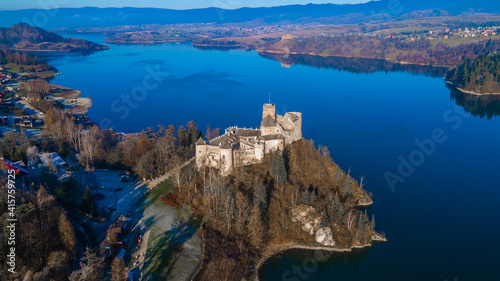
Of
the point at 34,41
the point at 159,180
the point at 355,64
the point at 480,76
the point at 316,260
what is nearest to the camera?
the point at 316,260

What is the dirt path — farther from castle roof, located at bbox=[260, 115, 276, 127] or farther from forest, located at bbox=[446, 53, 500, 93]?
forest, located at bbox=[446, 53, 500, 93]

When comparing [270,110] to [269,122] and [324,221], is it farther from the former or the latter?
[324,221]

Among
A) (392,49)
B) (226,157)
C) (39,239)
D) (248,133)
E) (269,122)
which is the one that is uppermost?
(392,49)

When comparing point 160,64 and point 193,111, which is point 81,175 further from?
point 160,64

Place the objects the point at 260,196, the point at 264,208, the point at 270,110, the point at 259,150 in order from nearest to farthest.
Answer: the point at 260,196
the point at 264,208
the point at 259,150
the point at 270,110

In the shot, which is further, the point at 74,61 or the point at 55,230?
the point at 74,61

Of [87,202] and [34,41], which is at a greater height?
[34,41]

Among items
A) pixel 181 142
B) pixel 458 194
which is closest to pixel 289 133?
pixel 181 142

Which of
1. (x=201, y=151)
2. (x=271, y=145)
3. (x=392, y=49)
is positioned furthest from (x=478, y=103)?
(x=392, y=49)
